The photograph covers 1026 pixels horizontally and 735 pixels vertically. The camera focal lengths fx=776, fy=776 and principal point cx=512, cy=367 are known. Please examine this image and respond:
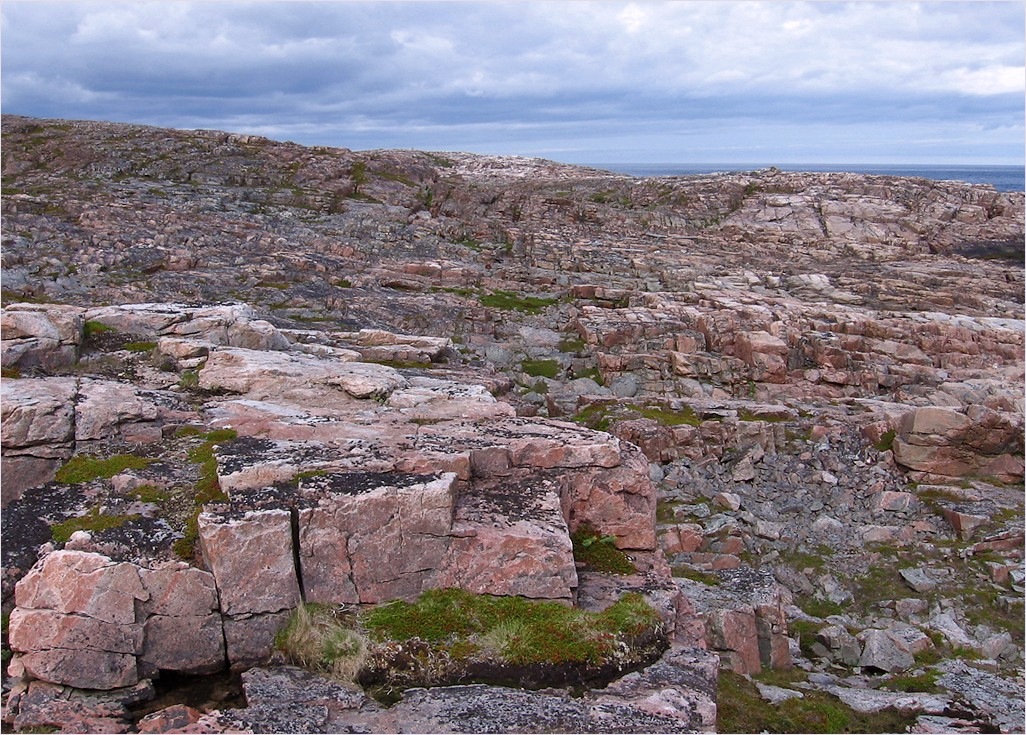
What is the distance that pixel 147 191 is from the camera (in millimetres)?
47344

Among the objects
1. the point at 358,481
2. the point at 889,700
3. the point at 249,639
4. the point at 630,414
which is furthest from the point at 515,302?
the point at 249,639

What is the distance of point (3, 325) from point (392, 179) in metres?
45.0

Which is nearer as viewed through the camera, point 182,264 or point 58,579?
point 58,579

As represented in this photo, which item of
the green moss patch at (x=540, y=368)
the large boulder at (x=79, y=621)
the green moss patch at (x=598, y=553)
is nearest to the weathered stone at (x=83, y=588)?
the large boulder at (x=79, y=621)

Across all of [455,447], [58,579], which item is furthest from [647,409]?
[58,579]

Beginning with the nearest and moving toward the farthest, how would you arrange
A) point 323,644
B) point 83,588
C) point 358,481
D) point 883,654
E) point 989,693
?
point 83,588
point 323,644
point 358,481
point 989,693
point 883,654

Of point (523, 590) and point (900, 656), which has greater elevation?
point (523, 590)

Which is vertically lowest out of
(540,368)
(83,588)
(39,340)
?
(540,368)

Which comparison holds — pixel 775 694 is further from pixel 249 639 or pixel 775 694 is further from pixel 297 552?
pixel 249 639

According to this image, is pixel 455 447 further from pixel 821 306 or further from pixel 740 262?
pixel 740 262

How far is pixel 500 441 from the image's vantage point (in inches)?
427

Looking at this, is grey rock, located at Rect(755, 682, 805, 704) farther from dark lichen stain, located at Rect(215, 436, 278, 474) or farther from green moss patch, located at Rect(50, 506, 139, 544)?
green moss patch, located at Rect(50, 506, 139, 544)

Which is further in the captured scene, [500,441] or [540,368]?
[540,368]

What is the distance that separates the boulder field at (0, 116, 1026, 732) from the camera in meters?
8.20
